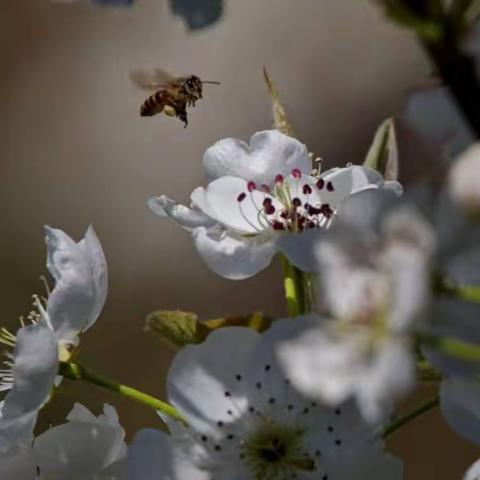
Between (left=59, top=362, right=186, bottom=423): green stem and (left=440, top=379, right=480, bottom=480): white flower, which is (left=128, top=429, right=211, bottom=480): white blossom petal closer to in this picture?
(left=59, top=362, right=186, bottom=423): green stem

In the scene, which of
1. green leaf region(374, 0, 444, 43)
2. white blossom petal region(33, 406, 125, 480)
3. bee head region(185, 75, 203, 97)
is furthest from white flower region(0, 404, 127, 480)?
green leaf region(374, 0, 444, 43)

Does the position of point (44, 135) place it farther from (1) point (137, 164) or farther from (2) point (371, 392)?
(2) point (371, 392)

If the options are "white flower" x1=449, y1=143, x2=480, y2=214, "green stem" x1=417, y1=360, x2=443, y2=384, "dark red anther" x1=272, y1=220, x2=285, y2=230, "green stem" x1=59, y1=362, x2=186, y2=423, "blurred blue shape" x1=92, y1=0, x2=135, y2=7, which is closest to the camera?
"white flower" x1=449, y1=143, x2=480, y2=214

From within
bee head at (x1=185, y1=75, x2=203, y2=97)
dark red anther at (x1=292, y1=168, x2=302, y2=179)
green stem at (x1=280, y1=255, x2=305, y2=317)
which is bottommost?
green stem at (x1=280, y1=255, x2=305, y2=317)

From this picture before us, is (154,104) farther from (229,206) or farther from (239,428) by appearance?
(239,428)

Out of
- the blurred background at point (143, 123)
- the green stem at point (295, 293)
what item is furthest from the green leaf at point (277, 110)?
the blurred background at point (143, 123)
